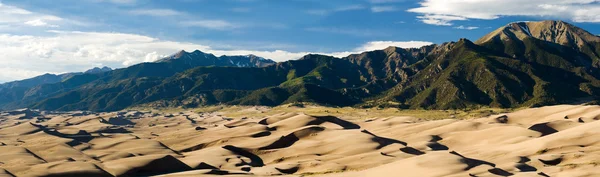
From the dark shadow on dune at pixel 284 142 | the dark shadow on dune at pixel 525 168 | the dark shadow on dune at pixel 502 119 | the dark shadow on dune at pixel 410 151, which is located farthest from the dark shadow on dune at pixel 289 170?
the dark shadow on dune at pixel 502 119

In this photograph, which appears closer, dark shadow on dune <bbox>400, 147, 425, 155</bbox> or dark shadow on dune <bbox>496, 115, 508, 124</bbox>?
dark shadow on dune <bbox>400, 147, 425, 155</bbox>

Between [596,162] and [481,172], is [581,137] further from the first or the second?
[481,172]

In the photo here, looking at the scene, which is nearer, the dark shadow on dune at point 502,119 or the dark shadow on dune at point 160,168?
the dark shadow on dune at point 160,168

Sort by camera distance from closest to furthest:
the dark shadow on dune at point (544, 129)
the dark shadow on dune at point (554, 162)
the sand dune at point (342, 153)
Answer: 1. the sand dune at point (342, 153)
2. the dark shadow on dune at point (554, 162)
3. the dark shadow on dune at point (544, 129)

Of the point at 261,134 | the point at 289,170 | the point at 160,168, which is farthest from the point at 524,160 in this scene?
the point at 261,134

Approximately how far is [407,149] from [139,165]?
39841mm

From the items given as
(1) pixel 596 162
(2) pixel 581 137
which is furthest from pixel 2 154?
(2) pixel 581 137

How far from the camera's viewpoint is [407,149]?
73750 mm

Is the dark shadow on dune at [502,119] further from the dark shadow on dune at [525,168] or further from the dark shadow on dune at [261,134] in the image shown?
the dark shadow on dune at [525,168]

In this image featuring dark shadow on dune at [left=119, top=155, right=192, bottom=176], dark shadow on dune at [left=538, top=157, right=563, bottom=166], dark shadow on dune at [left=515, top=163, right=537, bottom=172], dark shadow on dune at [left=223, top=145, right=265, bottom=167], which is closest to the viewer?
dark shadow on dune at [left=515, top=163, right=537, bottom=172]

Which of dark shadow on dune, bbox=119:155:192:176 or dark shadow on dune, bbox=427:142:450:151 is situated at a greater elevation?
dark shadow on dune, bbox=119:155:192:176

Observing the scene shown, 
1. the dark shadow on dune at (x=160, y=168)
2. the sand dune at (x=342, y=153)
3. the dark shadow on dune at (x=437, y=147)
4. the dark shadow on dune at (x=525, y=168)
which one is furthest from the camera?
the dark shadow on dune at (x=437, y=147)

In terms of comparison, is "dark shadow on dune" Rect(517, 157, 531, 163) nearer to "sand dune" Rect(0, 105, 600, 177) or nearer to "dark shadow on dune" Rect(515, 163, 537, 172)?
"sand dune" Rect(0, 105, 600, 177)

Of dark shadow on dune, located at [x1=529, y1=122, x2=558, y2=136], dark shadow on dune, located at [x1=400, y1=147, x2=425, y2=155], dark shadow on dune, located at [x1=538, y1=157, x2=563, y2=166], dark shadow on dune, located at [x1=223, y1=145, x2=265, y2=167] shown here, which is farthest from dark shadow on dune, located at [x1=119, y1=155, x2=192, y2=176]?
dark shadow on dune, located at [x1=529, y1=122, x2=558, y2=136]
